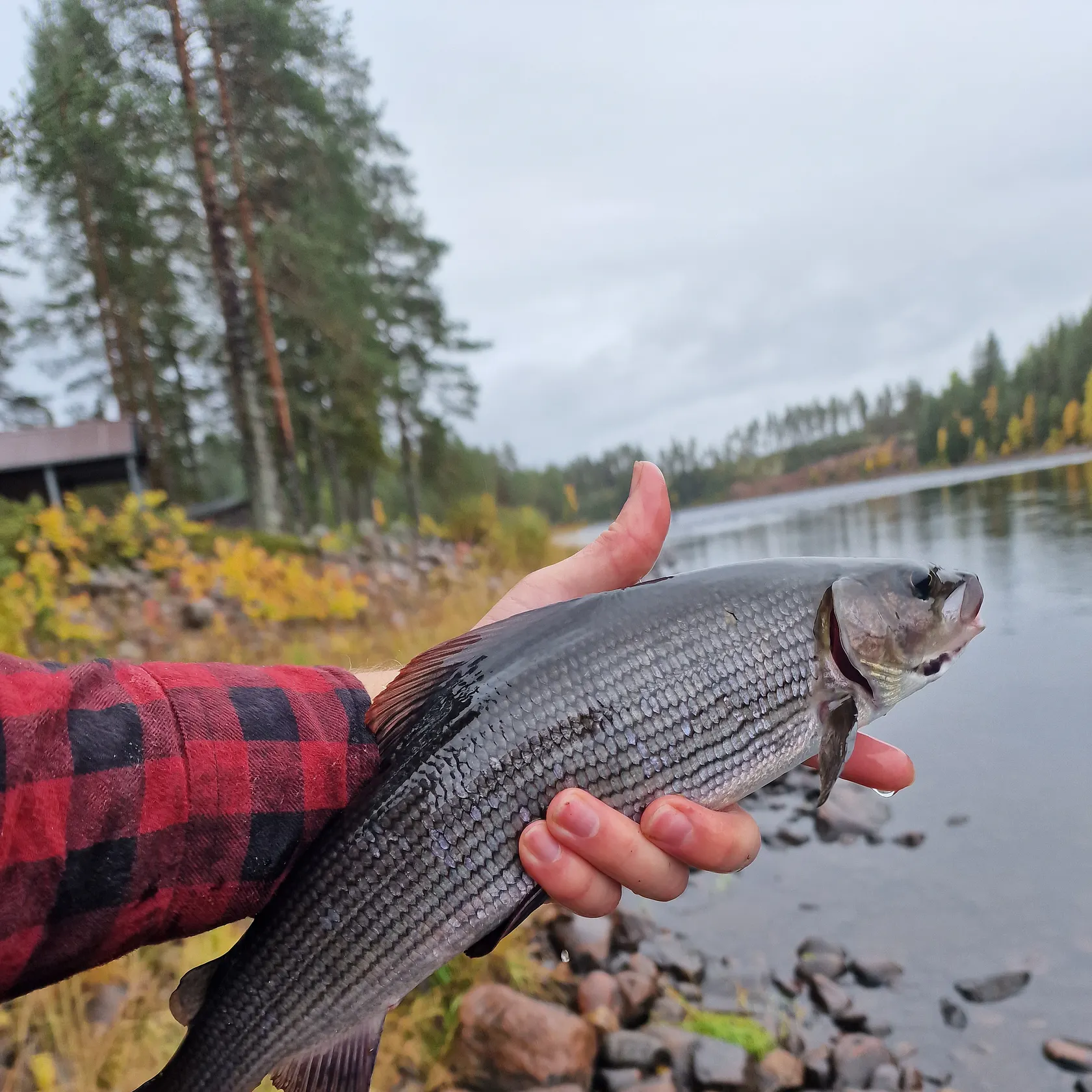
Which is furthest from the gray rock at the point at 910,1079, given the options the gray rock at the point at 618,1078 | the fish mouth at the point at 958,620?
the fish mouth at the point at 958,620

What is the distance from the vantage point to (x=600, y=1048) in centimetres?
395

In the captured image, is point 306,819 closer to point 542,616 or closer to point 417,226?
point 542,616

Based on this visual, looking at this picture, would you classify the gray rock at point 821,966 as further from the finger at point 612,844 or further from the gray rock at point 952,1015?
the finger at point 612,844

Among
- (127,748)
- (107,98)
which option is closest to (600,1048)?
(127,748)

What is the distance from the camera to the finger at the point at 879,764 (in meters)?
2.47

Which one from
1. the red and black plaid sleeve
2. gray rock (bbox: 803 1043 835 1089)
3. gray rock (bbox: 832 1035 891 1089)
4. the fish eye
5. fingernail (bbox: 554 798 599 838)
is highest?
the fish eye

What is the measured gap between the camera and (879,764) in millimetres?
2475

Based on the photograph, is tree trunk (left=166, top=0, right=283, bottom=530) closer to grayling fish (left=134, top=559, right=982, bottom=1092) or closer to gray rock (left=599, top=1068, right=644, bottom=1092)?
gray rock (left=599, top=1068, right=644, bottom=1092)

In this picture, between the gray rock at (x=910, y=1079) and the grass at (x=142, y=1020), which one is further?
the gray rock at (x=910, y=1079)

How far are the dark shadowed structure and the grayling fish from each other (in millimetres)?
20486

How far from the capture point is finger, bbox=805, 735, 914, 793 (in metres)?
2.47

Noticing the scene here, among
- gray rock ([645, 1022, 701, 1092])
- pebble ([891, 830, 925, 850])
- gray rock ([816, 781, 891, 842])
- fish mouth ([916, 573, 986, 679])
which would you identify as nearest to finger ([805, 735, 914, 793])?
fish mouth ([916, 573, 986, 679])

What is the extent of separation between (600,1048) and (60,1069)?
2.50 meters

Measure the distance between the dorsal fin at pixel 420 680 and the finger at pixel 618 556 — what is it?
2.17ft
